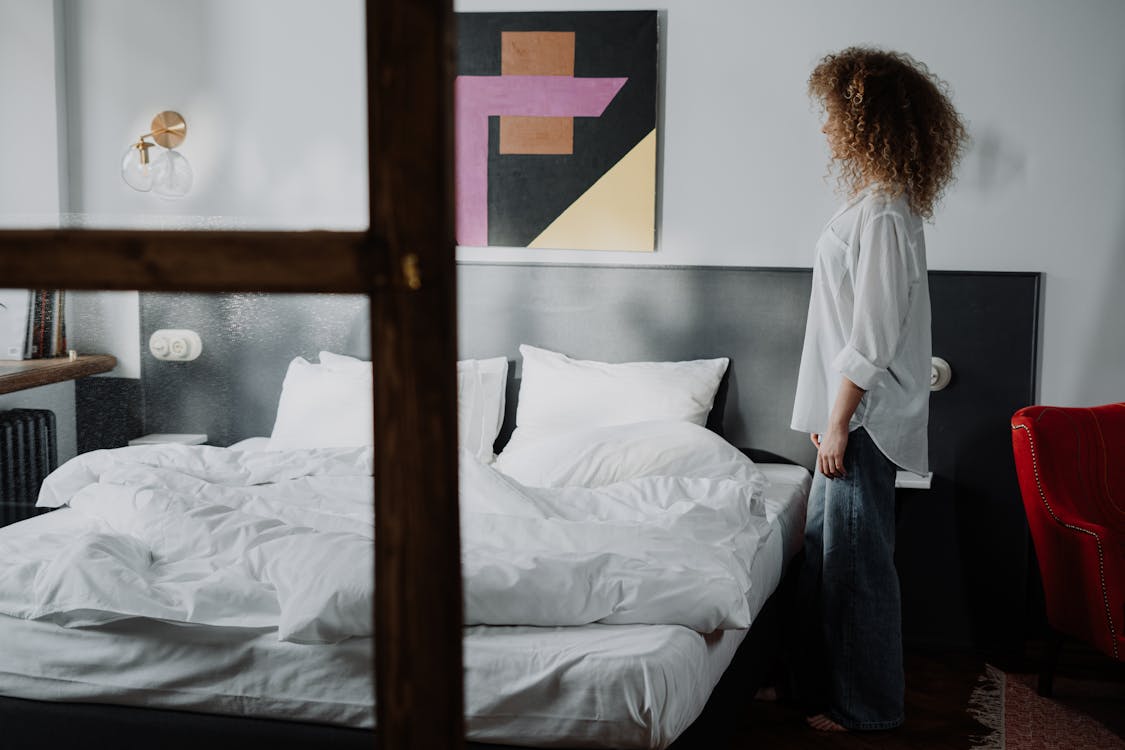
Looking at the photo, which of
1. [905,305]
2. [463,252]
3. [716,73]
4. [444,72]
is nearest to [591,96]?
[716,73]

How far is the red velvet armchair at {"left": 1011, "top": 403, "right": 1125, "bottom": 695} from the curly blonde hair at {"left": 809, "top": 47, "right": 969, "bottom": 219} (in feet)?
2.43

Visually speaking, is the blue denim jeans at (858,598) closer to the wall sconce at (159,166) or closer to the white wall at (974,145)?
the white wall at (974,145)

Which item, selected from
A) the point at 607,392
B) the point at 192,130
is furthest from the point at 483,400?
the point at 192,130

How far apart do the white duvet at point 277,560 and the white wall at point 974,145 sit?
1.47 metres

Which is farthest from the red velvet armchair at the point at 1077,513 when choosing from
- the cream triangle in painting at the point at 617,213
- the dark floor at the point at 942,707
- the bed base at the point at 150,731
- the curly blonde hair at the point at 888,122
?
the bed base at the point at 150,731

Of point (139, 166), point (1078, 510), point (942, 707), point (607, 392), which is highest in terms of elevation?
point (139, 166)

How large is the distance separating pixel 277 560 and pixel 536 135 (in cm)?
193

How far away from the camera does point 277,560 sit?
1517 millimetres

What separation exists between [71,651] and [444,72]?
113 cm

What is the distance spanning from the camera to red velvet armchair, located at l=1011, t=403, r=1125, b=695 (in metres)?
2.41

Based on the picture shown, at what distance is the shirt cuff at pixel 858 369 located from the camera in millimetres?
2170

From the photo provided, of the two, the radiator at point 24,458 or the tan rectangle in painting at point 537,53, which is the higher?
the tan rectangle in painting at point 537,53

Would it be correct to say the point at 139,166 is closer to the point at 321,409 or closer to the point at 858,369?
the point at 321,409

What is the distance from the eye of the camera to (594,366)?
3.08 metres
